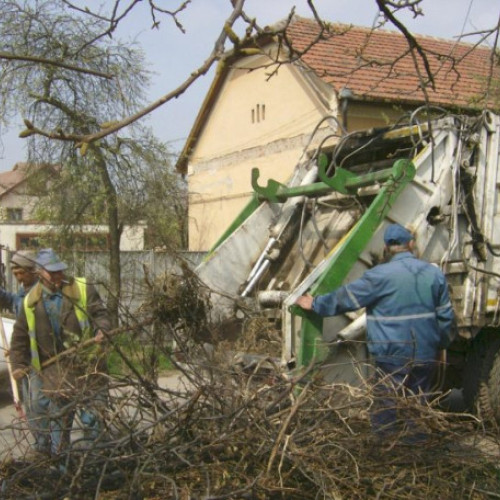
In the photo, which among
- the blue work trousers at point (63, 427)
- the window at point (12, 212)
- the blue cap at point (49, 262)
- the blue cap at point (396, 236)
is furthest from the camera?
the window at point (12, 212)

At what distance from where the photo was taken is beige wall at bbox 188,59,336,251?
1324 centimetres

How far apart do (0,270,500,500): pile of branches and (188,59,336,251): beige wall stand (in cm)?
948

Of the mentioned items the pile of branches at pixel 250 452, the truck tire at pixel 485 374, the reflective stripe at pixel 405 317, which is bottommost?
the truck tire at pixel 485 374

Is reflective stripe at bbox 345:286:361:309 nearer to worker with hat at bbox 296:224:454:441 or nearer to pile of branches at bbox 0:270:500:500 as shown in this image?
worker with hat at bbox 296:224:454:441

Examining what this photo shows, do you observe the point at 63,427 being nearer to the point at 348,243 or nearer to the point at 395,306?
the point at 395,306

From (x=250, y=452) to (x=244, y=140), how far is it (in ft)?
42.2

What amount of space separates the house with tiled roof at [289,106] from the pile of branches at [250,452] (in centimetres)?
723

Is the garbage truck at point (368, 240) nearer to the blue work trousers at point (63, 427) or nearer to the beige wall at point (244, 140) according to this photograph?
the blue work trousers at point (63, 427)

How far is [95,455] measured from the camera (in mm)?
2756

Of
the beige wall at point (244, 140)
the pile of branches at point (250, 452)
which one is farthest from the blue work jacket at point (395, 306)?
the beige wall at point (244, 140)

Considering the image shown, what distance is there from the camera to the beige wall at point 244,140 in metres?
13.2

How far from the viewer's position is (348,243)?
15.0ft

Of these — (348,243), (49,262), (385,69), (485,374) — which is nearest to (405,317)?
(348,243)

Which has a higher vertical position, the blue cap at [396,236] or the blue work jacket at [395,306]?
the blue cap at [396,236]
